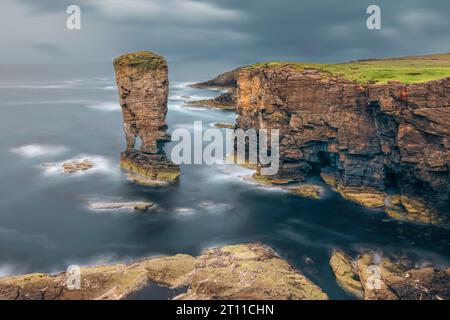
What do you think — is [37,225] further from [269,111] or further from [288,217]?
[269,111]

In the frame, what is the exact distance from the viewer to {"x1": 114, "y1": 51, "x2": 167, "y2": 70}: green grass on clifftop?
74125mm

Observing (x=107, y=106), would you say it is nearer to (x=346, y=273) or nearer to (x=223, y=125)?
(x=223, y=125)

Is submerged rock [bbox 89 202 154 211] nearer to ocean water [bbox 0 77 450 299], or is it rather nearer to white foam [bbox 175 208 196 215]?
ocean water [bbox 0 77 450 299]

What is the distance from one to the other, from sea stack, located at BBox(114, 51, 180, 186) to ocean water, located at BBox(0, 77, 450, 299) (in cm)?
401

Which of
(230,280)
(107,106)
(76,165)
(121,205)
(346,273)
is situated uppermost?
(107,106)

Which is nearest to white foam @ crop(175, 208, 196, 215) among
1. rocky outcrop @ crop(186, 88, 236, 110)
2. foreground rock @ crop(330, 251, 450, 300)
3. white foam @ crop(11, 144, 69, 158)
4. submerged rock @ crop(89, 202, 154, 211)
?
submerged rock @ crop(89, 202, 154, 211)

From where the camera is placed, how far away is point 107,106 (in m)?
178

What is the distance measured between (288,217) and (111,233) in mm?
26654

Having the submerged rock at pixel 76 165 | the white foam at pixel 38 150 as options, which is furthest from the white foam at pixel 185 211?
the white foam at pixel 38 150

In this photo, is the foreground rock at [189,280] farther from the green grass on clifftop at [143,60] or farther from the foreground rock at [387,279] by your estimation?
the green grass on clifftop at [143,60]

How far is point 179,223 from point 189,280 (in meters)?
17.4

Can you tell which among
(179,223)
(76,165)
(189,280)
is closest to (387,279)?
(189,280)

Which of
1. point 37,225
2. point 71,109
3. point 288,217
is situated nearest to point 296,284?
point 288,217
